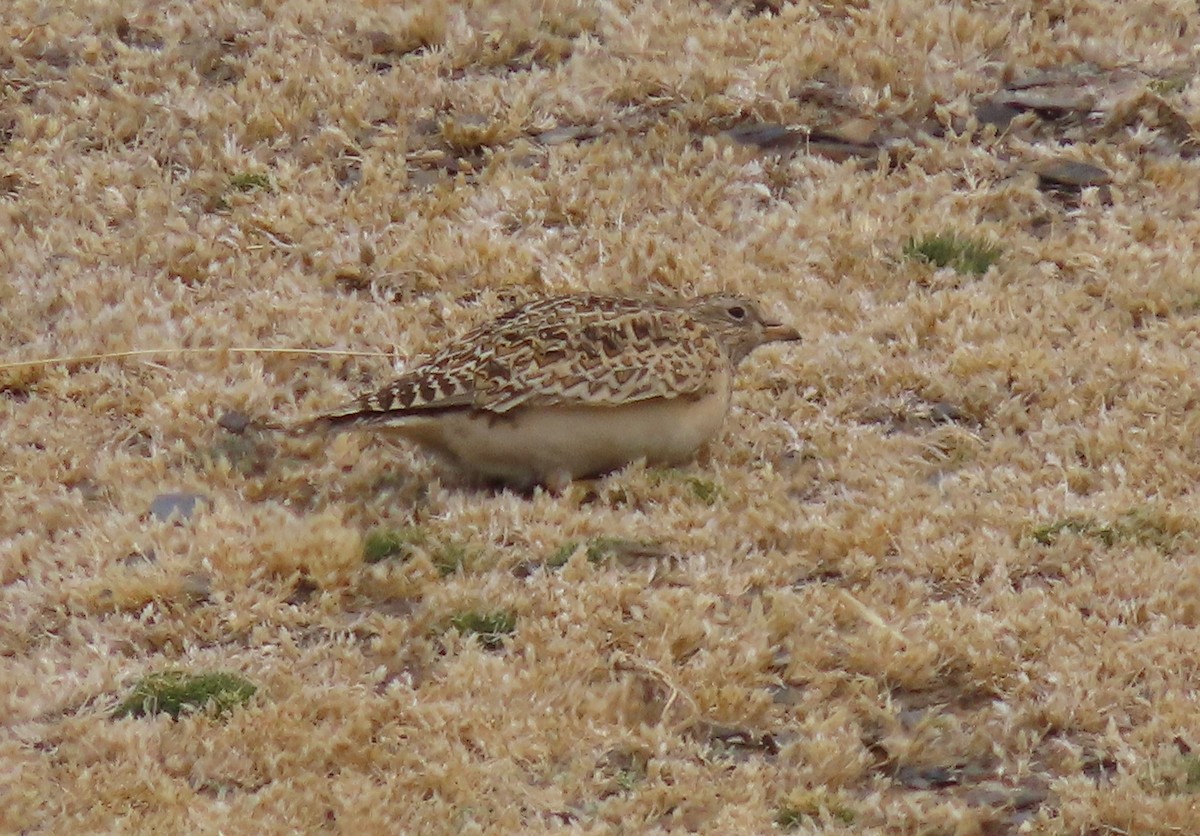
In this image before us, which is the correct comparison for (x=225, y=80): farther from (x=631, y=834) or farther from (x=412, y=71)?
(x=631, y=834)

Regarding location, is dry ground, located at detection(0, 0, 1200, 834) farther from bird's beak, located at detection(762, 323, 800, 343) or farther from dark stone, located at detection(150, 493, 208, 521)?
bird's beak, located at detection(762, 323, 800, 343)

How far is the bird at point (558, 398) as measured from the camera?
10.7m

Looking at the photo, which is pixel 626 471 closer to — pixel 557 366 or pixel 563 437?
pixel 563 437

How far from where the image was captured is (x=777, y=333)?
1208 cm

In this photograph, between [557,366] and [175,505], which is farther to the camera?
[175,505]

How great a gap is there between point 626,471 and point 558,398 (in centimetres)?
60

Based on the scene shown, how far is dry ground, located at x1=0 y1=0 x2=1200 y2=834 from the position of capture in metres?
8.60

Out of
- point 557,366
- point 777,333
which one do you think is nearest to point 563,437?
point 557,366

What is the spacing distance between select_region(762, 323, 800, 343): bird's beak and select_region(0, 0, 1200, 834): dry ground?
0.42 meters

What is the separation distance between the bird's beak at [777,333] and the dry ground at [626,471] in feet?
1.39

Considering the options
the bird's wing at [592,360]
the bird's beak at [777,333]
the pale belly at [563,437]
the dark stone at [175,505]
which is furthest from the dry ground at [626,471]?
the bird's wing at [592,360]

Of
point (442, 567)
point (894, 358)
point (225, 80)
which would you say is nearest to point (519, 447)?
point (442, 567)

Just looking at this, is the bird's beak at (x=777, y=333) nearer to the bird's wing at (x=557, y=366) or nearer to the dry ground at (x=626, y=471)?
the dry ground at (x=626, y=471)

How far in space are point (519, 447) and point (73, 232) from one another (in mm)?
5066
